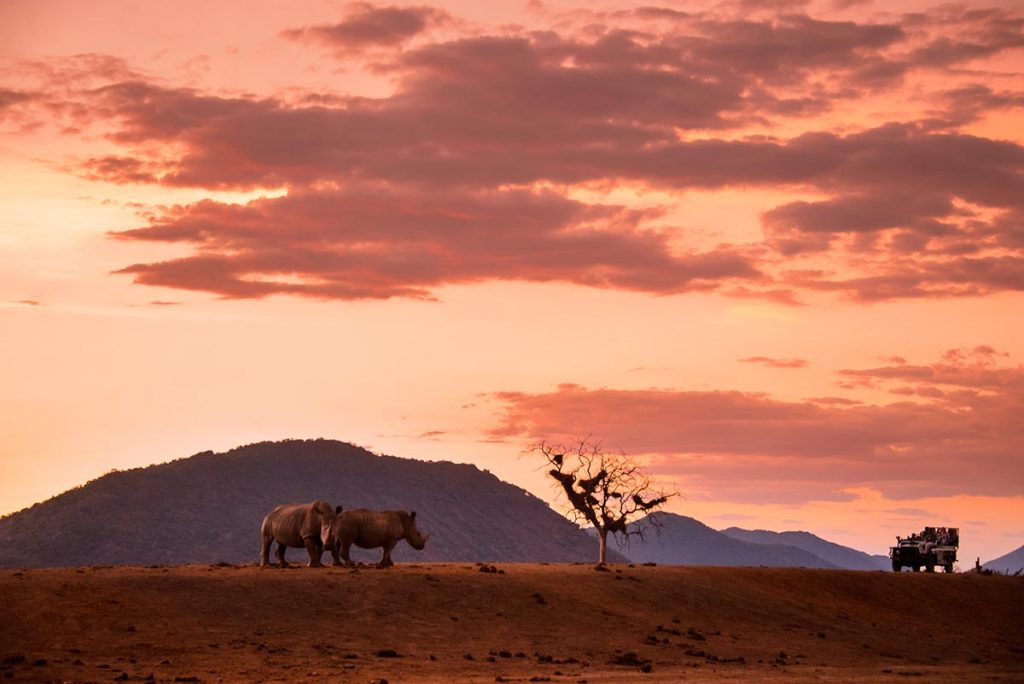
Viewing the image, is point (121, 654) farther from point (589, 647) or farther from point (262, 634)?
point (589, 647)

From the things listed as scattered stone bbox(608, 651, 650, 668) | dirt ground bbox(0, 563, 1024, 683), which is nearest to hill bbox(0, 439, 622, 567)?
dirt ground bbox(0, 563, 1024, 683)

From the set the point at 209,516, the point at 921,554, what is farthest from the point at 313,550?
the point at 209,516

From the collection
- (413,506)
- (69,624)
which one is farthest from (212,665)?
(413,506)

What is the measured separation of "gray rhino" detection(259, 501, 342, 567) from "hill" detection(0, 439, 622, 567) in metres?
92.2

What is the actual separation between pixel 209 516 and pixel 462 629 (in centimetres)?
12308

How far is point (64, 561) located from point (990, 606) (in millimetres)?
105936

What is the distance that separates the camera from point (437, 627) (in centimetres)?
4694

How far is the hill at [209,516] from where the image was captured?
153 metres

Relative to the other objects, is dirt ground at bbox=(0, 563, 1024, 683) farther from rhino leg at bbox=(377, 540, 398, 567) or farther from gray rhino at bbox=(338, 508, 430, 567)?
gray rhino at bbox=(338, 508, 430, 567)

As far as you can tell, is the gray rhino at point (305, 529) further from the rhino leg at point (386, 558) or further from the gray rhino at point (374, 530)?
the rhino leg at point (386, 558)

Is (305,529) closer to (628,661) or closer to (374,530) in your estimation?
(374,530)

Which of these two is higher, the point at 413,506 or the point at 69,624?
the point at 413,506

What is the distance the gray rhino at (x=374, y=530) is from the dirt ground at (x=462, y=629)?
155cm

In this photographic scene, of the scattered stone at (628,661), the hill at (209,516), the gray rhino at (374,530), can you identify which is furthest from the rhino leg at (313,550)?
the hill at (209,516)
